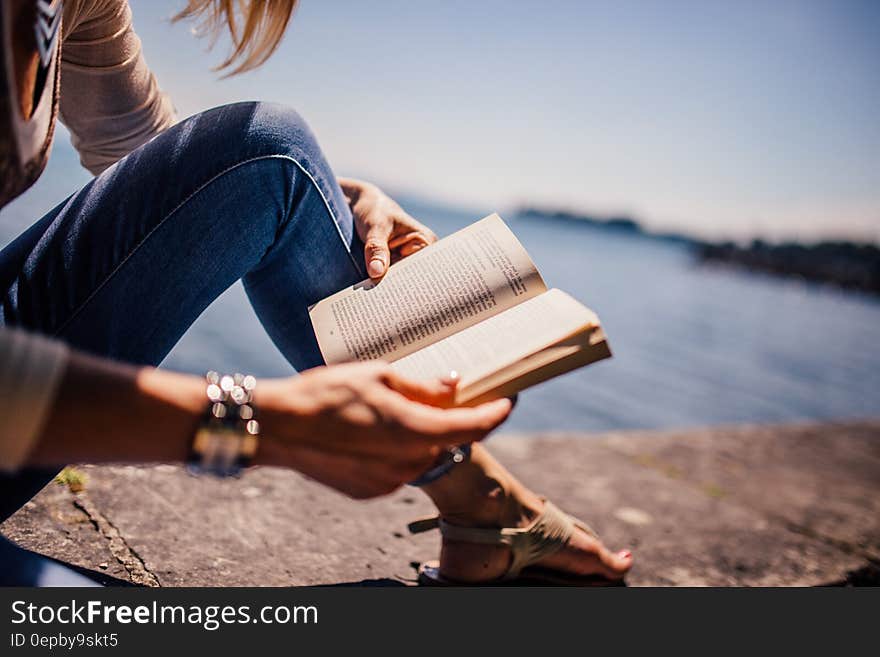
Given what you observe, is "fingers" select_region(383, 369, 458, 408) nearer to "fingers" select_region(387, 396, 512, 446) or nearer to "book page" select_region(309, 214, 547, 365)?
"fingers" select_region(387, 396, 512, 446)

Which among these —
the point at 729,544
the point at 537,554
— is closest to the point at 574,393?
the point at 729,544

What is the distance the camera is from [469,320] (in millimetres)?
1009

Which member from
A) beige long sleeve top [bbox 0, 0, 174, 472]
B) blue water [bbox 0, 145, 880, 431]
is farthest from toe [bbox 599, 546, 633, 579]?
blue water [bbox 0, 145, 880, 431]

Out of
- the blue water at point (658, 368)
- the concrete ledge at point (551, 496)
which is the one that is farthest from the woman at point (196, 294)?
the concrete ledge at point (551, 496)

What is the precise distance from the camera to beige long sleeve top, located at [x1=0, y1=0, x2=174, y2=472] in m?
0.59

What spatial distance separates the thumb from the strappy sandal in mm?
562

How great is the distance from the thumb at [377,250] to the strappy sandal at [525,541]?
22.1 inches

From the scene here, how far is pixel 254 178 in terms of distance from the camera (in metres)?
1.06

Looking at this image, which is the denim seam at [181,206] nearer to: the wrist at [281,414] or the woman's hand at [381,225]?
the woman's hand at [381,225]

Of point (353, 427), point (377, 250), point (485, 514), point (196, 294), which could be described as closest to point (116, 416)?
point (353, 427)

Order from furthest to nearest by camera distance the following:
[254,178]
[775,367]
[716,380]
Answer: [775,367] → [716,380] → [254,178]

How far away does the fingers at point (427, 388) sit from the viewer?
0.74 meters
